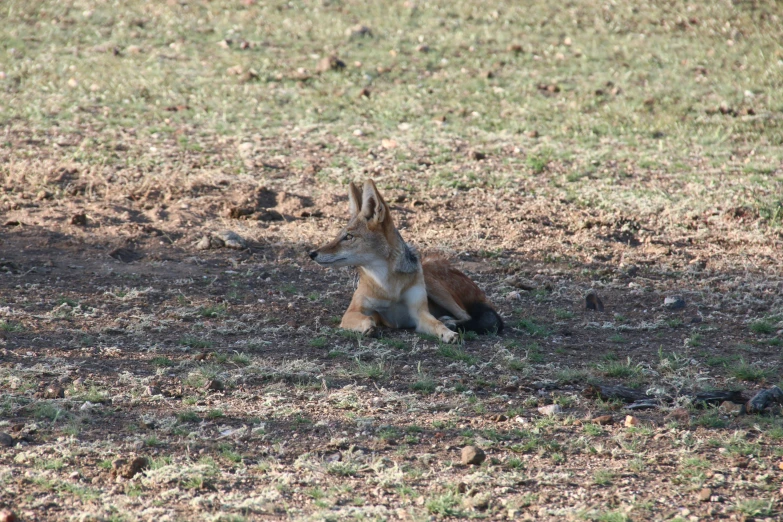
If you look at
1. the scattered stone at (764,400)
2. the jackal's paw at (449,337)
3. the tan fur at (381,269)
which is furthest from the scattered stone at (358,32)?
the scattered stone at (764,400)

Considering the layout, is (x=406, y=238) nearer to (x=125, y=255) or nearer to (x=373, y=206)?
(x=373, y=206)

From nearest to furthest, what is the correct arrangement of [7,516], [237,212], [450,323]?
[7,516] → [450,323] → [237,212]

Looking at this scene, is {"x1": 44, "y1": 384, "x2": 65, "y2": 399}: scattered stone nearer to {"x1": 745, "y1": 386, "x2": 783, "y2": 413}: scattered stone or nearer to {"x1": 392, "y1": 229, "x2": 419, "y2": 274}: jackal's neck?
{"x1": 392, "y1": 229, "x2": 419, "y2": 274}: jackal's neck

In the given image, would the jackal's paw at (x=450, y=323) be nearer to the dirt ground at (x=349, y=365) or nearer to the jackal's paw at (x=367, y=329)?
the dirt ground at (x=349, y=365)

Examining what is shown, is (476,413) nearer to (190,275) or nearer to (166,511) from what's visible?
(166,511)

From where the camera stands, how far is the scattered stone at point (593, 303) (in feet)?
27.1

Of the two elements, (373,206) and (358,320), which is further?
(373,206)

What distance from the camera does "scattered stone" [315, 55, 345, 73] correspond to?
14805mm

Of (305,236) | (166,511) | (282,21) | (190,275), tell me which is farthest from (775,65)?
(166,511)

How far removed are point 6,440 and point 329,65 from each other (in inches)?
424

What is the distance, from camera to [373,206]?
779 centimetres

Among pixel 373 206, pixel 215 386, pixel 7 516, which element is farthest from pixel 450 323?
pixel 7 516

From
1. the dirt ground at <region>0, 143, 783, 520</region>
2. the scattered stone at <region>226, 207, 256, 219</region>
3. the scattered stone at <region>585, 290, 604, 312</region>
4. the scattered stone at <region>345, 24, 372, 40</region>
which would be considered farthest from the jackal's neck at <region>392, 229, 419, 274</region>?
the scattered stone at <region>345, 24, 372, 40</region>

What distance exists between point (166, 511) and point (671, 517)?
96.9 inches
